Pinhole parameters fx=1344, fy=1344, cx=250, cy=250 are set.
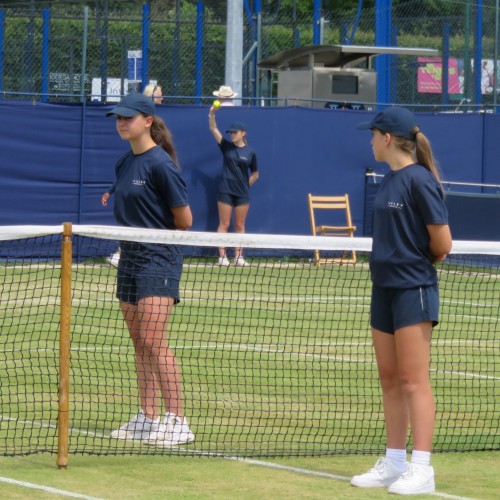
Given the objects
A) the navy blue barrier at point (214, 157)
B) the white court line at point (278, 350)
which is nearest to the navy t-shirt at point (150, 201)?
the white court line at point (278, 350)

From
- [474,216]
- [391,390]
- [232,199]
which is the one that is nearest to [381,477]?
[391,390]

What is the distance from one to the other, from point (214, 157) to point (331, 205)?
2.06 metres

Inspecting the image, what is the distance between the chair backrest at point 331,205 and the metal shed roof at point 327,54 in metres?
2.70

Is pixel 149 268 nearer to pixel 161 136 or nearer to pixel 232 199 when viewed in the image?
pixel 161 136

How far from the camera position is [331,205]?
21.3 metres

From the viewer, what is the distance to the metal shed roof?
22562mm

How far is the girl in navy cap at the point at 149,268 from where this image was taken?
7668 millimetres

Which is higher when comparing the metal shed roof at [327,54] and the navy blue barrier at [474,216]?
the metal shed roof at [327,54]

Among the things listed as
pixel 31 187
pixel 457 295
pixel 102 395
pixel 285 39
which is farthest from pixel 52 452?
pixel 285 39

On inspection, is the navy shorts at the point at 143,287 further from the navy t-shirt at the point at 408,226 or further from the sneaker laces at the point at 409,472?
the sneaker laces at the point at 409,472

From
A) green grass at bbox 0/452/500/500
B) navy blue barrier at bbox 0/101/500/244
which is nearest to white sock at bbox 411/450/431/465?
green grass at bbox 0/452/500/500

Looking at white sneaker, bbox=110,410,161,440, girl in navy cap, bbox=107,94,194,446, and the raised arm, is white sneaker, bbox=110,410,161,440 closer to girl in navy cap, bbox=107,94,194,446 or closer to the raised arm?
girl in navy cap, bbox=107,94,194,446

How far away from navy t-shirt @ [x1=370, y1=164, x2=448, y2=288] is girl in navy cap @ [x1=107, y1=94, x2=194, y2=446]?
1.55 meters

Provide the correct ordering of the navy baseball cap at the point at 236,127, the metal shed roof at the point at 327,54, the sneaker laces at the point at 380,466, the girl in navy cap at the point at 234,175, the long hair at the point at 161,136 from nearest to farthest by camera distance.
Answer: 1. the sneaker laces at the point at 380,466
2. the long hair at the point at 161,136
3. the navy baseball cap at the point at 236,127
4. the girl in navy cap at the point at 234,175
5. the metal shed roof at the point at 327,54
